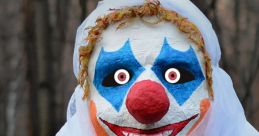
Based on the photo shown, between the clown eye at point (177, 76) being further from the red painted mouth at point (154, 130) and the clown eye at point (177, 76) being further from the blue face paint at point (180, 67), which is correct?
the red painted mouth at point (154, 130)

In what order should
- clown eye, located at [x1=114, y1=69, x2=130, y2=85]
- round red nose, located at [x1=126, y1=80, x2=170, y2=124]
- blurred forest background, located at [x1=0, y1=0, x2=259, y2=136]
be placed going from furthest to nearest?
blurred forest background, located at [x1=0, y1=0, x2=259, y2=136] → clown eye, located at [x1=114, y1=69, x2=130, y2=85] → round red nose, located at [x1=126, y1=80, x2=170, y2=124]

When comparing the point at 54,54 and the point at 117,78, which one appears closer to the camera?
the point at 117,78

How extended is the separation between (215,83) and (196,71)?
14 cm

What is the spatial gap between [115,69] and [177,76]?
0.56ft

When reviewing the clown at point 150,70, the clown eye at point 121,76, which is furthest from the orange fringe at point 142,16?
the clown eye at point 121,76

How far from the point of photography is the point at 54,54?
570cm

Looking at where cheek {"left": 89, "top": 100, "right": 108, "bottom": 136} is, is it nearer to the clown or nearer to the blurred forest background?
the clown

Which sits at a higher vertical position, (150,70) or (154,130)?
(150,70)

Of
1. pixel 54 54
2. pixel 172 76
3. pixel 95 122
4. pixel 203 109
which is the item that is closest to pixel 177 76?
pixel 172 76

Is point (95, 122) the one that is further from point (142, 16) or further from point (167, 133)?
point (142, 16)

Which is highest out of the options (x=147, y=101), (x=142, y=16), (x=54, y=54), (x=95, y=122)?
(x=142, y=16)

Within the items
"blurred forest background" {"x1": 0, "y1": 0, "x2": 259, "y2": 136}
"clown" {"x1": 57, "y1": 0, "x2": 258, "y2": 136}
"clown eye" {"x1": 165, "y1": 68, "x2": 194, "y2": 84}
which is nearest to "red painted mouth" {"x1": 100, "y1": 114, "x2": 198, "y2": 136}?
"clown" {"x1": 57, "y1": 0, "x2": 258, "y2": 136}

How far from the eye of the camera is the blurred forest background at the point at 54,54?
536cm

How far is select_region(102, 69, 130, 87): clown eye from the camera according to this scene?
7.15 ft
